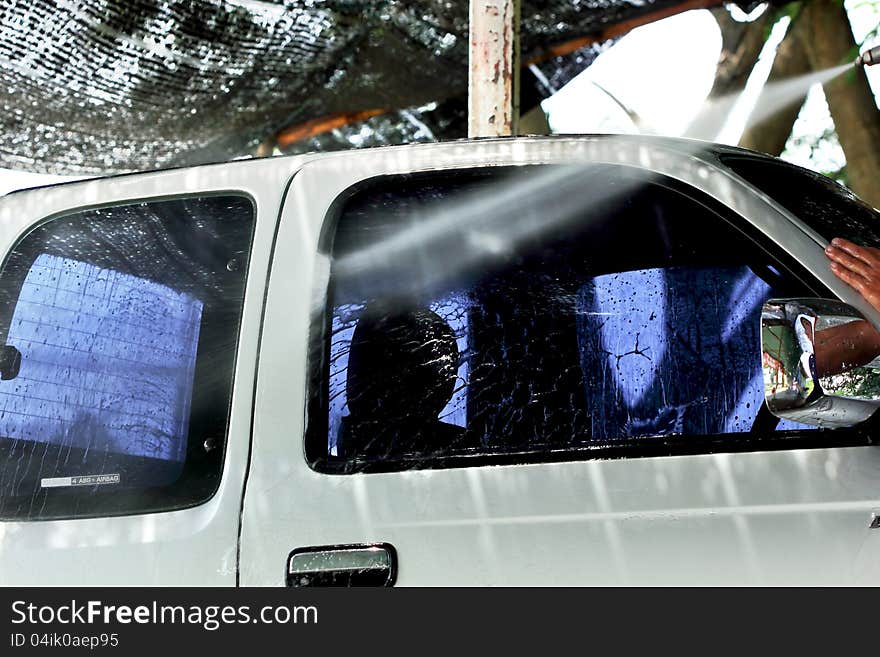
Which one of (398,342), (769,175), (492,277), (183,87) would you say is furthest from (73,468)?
(183,87)

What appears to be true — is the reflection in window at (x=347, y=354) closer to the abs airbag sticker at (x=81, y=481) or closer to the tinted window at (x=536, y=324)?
the tinted window at (x=536, y=324)

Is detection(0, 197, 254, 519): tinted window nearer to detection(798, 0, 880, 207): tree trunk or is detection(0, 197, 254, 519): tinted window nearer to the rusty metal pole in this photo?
the rusty metal pole

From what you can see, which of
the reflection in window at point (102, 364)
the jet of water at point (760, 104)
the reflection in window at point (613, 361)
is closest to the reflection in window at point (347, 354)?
the reflection in window at point (613, 361)

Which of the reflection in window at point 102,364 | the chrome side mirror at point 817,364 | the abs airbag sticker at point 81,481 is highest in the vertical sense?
the reflection in window at point 102,364

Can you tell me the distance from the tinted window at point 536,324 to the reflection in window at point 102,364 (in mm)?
341

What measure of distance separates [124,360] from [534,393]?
36.5 inches

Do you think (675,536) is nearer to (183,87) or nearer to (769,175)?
(769,175)

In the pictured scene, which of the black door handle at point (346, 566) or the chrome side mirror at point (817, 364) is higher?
the chrome side mirror at point (817, 364)

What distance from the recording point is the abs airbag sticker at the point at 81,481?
7.82 ft

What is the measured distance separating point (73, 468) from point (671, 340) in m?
1.31

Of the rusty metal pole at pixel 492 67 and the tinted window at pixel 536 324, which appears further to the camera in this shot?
the rusty metal pole at pixel 492 67

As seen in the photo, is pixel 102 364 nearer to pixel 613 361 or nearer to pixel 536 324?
pixel 536 324

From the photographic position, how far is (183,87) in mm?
5809

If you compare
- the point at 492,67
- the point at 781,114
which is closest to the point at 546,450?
the point at 492,67
